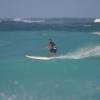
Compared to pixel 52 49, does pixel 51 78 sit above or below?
below

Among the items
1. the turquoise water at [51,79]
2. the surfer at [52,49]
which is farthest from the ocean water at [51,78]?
the surfer at [52,49]

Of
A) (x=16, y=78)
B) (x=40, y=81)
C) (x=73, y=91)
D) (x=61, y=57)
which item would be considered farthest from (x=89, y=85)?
(x=61, y=57)

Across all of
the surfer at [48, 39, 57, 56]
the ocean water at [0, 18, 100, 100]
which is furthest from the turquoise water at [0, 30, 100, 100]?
the surfer at [48, 39, 57, 56]

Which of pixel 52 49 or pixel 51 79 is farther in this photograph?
pixel 52 49

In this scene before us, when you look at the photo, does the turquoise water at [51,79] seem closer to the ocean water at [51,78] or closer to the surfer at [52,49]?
the ocean water at [51,78]

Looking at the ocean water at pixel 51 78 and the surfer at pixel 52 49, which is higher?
the surfer at pixel 52 49

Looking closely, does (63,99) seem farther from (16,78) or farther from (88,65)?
(88,65)

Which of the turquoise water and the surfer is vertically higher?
the surfer

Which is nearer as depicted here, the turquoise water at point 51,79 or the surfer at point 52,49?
the turquoise water at point 51,79

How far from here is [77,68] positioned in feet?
66.9

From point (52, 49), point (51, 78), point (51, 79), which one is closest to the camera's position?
point (51, 79)

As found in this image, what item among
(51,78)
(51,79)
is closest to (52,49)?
(51,78)

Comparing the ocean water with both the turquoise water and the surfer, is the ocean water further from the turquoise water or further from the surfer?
the surfer

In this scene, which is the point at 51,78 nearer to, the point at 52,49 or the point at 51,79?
the point at 51,79
